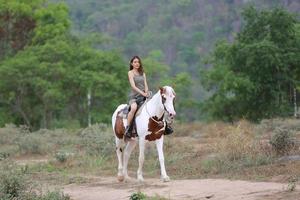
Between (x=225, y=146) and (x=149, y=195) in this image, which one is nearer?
(x=149, y=195)

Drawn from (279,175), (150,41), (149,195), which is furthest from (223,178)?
(150,41)

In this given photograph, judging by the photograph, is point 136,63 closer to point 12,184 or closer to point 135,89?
point 135,89

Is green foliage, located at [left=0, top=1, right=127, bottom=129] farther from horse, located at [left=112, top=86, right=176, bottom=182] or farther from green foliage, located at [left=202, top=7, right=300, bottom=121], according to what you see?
horse, located at [left=112, top=86, right=176, bottom=182]

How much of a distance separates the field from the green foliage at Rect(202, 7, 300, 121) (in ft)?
43.1

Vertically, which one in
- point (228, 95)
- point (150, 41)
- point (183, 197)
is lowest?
point (183, 197)

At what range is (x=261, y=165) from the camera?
46.7 ft

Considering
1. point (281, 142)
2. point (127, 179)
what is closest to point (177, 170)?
point (127, 179)

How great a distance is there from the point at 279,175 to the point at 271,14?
25.9 m

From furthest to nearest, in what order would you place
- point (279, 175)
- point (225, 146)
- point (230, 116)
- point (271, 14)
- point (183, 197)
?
point (230, 116) → point (271, 14) → point (225, 146) → point (279, 175) → point (183, 197)

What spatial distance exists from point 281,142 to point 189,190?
422 cm

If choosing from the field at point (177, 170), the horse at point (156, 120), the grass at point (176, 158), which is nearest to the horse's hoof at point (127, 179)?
the field at point (177, 170)

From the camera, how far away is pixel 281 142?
15.2 metres

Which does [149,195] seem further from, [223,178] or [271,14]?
[271,14]

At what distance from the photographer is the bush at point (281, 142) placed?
1515 centimetres
